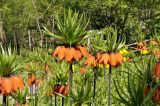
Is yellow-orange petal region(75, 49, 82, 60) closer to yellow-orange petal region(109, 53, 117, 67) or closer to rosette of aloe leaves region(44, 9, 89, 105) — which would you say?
rosette of aloe leaves region(44, 9, 89, 105)

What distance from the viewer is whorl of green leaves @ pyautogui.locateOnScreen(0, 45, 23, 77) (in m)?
4.34

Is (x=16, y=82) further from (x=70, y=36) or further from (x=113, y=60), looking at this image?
(x=113, y=60)

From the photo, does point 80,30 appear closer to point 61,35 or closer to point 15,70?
point 61,35

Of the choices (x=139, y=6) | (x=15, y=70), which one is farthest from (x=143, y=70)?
(x=139, y=6)

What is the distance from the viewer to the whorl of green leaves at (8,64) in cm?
434

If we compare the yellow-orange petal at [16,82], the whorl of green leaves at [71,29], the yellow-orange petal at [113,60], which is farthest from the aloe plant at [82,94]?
the yellow-orange petal at [113,60]

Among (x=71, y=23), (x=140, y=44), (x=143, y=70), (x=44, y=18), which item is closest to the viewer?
(x=143, y=70)

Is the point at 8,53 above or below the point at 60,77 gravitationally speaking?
above

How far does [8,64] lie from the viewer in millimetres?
4395

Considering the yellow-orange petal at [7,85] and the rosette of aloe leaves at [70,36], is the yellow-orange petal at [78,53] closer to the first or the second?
the rosette of aloe leaves at [70,36]

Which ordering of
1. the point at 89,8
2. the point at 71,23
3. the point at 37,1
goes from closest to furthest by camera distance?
1. the point at 71,23
2. the point at 89,8
3. the point at 37,1

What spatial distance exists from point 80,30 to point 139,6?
23803mm

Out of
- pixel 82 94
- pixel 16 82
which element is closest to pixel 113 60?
pixel 82 94

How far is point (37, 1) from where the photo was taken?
4347 centimetres
